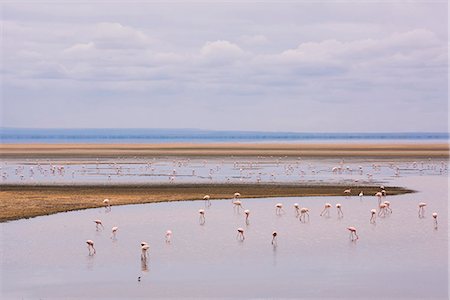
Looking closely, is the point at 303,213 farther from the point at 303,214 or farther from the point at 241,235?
the point at 241,235

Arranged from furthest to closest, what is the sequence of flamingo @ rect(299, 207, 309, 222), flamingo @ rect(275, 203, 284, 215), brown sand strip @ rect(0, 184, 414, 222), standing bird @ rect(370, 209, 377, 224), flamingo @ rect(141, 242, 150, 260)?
brown sand strip @ rect(0, 184, 414, 222) < flamingo @ rect(275, 203, 284, 215) < flamingo @ rect(299, 207, 309, 222) < standing bird @ rect(370, 209, 377, 224) < flamingo @ rect(141, 242, 150, 260)

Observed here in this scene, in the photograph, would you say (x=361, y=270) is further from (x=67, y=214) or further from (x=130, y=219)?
(x=67, y=214)

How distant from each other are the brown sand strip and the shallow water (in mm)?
2304

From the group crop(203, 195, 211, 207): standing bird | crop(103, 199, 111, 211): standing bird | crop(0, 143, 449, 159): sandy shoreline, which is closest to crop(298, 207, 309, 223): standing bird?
crop(203, 195, 211, 207): standing bird

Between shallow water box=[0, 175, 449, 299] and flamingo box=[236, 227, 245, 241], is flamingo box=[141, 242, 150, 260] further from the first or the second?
flamingo box=[236, 227, 245, 241]

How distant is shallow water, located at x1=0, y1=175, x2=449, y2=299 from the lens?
17.5m

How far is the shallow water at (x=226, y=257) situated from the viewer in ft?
57.6

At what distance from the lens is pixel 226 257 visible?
2122cm

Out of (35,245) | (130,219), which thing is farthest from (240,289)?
(130,219)

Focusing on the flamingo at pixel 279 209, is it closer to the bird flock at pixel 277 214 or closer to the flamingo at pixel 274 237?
the bird flock at pixel 277 214

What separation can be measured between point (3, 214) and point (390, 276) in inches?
673

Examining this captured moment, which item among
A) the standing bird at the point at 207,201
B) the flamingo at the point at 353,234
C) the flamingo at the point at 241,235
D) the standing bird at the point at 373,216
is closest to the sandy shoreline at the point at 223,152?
the standing bird at the point at 207,201

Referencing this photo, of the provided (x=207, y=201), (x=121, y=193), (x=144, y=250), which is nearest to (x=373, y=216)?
(x=207, y=201)

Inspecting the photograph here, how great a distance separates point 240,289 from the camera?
17.5m
